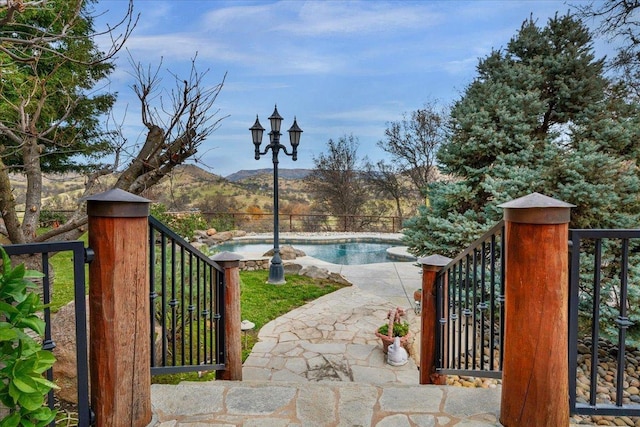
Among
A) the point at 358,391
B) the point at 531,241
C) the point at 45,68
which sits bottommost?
the point at 358,391

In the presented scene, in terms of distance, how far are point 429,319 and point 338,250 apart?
384 inches

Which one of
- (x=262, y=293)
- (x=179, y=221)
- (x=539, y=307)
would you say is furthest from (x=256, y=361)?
(x=179, y=221)

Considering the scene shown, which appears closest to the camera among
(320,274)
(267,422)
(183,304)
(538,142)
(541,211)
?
(541,211)

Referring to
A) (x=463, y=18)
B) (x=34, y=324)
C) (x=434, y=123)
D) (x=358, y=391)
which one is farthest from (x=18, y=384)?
(x=434, y=123)

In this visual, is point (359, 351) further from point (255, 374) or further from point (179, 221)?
point (179, 221)

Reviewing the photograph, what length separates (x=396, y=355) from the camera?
11.2ft

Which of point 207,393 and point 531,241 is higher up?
A: point 531,241

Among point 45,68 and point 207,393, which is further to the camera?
point 45,68

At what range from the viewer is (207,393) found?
6.08ft

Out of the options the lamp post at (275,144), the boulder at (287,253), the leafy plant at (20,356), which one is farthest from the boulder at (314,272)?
the leafy plant at (20,356)

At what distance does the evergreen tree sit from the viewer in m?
4.14

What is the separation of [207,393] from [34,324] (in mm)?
999

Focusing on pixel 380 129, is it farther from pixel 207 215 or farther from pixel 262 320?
pixel 262 320

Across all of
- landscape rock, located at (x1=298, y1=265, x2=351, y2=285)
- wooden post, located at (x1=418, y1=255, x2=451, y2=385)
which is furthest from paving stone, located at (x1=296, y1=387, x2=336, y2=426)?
landscape rock, located at (x1=298, y1=265, x2=351, y2=285)
